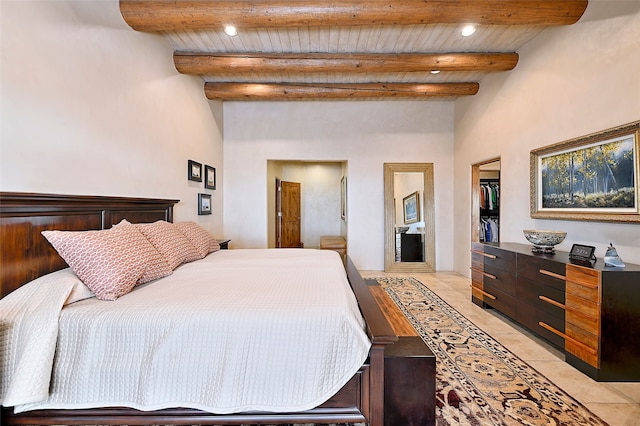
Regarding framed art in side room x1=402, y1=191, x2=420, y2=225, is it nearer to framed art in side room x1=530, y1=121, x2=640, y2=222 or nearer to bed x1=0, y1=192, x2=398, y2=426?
framed art in side room x1=530, y1=121, x2=640, y2=222

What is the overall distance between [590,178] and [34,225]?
408 centimetres

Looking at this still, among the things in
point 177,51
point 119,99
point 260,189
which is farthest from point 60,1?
point 260,189

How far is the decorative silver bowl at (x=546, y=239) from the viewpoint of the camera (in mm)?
2424

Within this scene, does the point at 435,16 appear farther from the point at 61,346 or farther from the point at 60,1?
the point at 61,346

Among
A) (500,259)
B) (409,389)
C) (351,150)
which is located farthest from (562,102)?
(409,389)

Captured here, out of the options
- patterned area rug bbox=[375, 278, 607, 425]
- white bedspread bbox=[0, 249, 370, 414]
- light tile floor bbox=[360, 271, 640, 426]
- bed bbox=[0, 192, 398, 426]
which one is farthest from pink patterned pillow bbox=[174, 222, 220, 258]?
light tile floor bbox=[360, 271, 640, 426]

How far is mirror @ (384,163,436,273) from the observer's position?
4.84 metres

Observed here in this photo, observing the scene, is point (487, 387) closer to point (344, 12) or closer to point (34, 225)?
point (34, 225)

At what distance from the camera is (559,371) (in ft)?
6.27

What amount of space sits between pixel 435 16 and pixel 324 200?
5.46 meters

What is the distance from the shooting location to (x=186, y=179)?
11.4ft

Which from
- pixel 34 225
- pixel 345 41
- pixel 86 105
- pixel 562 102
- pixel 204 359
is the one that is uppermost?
pixel 345 41

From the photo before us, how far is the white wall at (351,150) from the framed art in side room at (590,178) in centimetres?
203

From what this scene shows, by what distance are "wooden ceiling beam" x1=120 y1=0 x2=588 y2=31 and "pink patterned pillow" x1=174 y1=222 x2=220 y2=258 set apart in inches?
73.9
